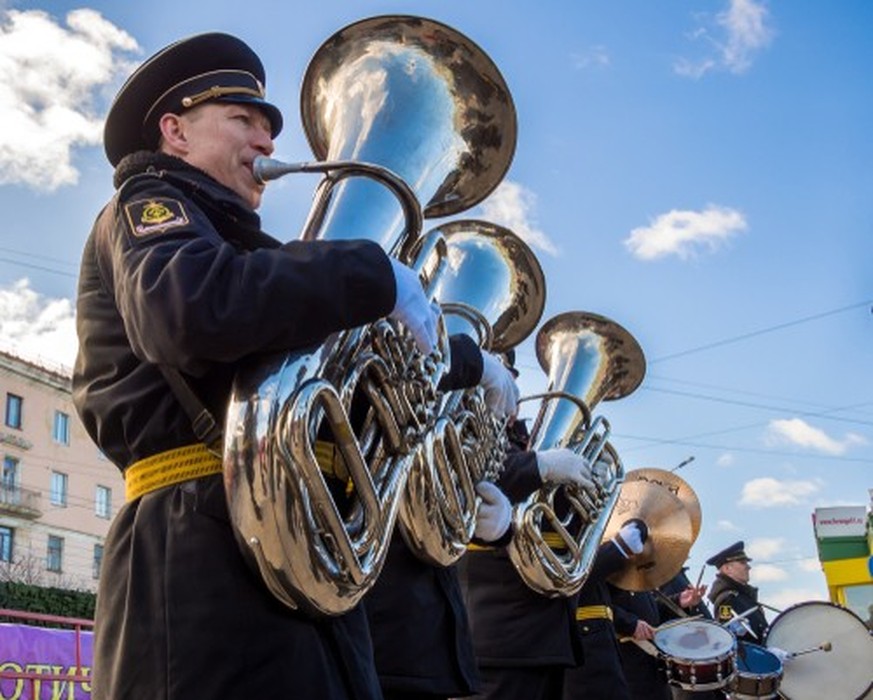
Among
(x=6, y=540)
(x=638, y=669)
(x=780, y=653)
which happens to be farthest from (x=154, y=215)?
(x=6, y=540)

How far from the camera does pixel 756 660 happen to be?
7.89 meters

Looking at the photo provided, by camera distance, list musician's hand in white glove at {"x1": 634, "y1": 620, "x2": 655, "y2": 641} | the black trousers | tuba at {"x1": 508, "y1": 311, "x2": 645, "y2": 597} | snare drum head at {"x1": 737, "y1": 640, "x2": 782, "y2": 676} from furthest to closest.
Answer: snare drum head at {"x1": 737, "y1": 640, "x2": 782, "y2": 676} < musician's hand in white glove at {"x1": 634, "y1": 620, "x2": 655, "y2": 641} < tuba at {"x1": 508, "y1": 311, "x2": 645, "y2": 597} < the black trousers

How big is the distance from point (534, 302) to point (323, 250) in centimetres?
321

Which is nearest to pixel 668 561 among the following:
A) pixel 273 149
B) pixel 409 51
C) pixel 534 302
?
pixel 534 302

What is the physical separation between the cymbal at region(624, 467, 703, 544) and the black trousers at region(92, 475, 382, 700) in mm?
5971

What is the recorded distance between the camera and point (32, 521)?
4850 centimetres

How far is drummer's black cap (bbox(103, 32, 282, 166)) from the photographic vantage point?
2732mm

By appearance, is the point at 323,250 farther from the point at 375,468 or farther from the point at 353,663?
the point at 353,663

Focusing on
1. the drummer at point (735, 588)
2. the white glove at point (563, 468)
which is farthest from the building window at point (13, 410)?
the white glove at point (563, 468)

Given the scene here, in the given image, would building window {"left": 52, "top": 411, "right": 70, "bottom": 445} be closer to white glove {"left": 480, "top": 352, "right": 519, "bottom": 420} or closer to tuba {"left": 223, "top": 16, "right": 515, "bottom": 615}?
white glove {"left": 480, "top": 352, "right": 519, "bottom": 420}

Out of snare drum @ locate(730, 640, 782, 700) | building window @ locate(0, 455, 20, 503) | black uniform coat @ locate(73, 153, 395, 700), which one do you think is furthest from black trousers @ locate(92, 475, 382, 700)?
building window @ locate(0, 455, 20, 503)

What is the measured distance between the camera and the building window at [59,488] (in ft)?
161

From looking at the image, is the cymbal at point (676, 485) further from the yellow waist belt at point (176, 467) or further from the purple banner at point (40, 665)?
the yellow waist belt at point (176, 467)

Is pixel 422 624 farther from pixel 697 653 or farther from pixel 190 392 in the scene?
pixel 697 653
